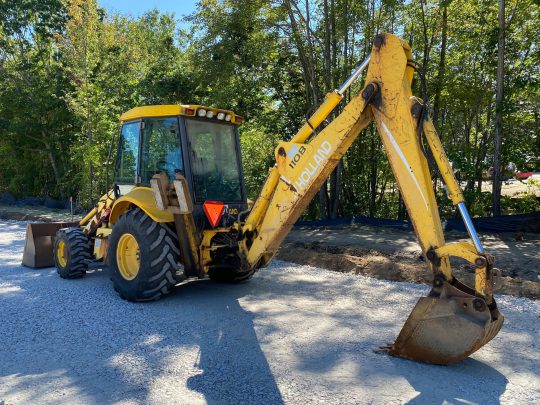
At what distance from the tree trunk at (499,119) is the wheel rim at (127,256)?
345 inches

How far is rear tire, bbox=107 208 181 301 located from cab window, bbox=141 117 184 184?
2.05ft

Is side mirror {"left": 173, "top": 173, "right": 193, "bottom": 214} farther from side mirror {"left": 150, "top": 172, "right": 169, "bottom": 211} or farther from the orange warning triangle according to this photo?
the orange warning triangle

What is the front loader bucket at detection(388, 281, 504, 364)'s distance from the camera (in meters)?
3.41

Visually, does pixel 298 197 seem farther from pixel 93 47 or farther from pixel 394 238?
pixel 93 47

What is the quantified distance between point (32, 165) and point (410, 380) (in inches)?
914

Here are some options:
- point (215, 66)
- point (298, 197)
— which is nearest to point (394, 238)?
point (298, 197)

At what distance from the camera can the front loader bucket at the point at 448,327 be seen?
3.41 meters

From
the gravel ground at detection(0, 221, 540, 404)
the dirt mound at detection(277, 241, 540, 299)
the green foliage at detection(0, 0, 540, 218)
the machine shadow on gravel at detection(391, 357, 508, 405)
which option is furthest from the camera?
the green foliage at detection(0, 0, 540, 218)

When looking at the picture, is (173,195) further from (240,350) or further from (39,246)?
(39,246)

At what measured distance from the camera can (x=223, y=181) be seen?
6.11 metres

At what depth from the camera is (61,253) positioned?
7.02 meters

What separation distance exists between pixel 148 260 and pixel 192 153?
139 cm

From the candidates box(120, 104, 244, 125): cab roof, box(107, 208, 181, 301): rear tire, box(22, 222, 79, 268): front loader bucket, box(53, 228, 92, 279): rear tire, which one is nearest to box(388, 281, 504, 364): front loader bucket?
box(107, 208, 181, 301): rear tire

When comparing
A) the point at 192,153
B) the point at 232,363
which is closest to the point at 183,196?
the point at 192,153
